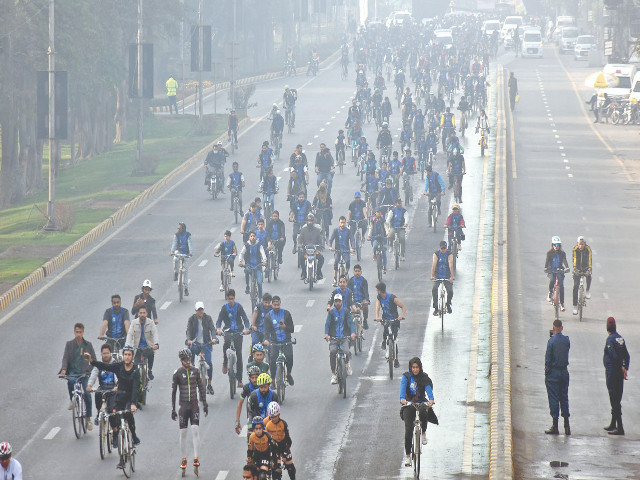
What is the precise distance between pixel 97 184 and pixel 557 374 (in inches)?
1374

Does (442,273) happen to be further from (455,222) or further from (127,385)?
(127,385)

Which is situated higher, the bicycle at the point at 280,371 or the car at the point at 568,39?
the car at the point at 568,39

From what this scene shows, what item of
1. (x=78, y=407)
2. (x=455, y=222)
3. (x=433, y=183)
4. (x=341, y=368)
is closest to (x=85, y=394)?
(x=78, y=407)

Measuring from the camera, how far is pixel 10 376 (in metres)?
24.0

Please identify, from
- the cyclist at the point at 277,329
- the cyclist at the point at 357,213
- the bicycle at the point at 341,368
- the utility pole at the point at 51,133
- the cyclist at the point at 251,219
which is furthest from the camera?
the utility pole at the point at 51,133

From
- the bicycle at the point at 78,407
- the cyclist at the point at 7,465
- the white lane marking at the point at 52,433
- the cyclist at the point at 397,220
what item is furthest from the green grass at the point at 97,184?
the cyclist at the point at 7,465

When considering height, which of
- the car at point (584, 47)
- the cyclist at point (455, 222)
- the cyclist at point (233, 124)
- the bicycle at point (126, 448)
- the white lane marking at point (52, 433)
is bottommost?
the white lane marking at point (52, 433)

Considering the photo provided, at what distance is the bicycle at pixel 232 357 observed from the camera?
22000 millimetres

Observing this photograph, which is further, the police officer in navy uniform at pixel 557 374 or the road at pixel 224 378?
the police officer in navy uniform at pixel 557 374

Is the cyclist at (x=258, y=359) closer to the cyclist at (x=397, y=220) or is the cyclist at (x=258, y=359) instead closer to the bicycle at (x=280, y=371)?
the bicycle at (x=280, y=371)

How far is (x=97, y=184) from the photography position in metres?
52.7

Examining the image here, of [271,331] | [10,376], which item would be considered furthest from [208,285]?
[271,331]

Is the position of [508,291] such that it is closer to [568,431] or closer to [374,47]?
[568,431]

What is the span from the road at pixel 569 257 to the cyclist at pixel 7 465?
6.54 metres
